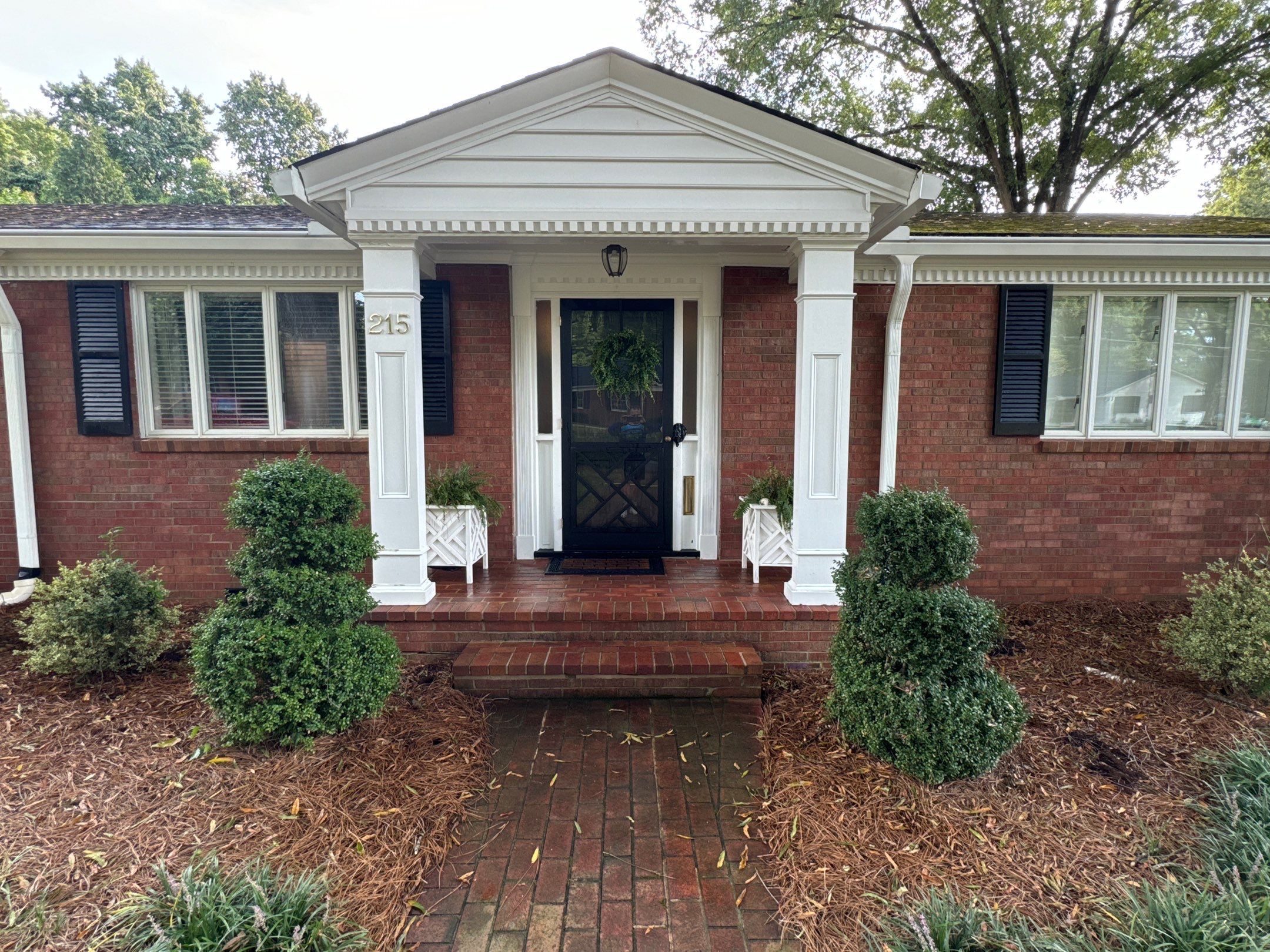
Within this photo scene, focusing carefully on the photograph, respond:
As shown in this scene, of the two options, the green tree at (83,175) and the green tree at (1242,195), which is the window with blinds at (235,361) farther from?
the green tree at (83,175)

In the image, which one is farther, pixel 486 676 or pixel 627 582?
pixel 627 582

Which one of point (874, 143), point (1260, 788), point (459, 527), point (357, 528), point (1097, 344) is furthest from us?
point (874, 143)

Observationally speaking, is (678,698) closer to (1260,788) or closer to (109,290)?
(1260,788)

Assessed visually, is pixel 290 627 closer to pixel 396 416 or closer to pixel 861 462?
pixel 396 416

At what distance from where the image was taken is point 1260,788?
103 inches

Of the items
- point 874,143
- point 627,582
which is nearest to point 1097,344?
point 627,582

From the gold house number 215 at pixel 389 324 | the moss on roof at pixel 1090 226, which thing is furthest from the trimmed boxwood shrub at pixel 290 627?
the moss on roof at pixel 1090 226

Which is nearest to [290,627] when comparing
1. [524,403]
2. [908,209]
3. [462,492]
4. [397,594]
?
[397,594]

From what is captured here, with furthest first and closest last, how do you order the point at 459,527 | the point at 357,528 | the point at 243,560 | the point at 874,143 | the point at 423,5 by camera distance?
the point at 874,143, the point at 423,5, the point at 459,527, the point at 357,528, the point at 243,560

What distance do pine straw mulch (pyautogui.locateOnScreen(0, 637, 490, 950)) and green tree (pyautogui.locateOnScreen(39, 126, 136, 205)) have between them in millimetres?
24355

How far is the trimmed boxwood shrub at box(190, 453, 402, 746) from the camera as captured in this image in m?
2.80

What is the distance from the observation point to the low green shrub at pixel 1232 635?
3.37 m

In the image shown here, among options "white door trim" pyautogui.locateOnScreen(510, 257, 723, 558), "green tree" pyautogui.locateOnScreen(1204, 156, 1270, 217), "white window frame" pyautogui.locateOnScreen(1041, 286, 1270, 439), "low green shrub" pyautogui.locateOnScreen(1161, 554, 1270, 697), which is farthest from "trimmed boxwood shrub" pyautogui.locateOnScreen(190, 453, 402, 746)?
"green tree" pyautogui.locateOnScreen(1204, 156, 1270, 217)

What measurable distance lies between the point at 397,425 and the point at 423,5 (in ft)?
20.0
